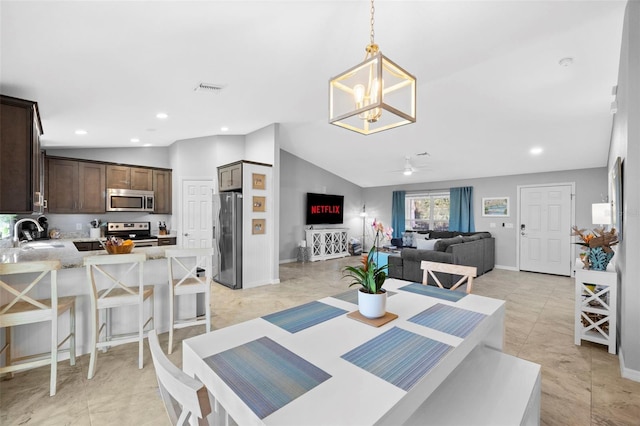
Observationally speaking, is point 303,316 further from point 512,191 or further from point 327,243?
point 512,191

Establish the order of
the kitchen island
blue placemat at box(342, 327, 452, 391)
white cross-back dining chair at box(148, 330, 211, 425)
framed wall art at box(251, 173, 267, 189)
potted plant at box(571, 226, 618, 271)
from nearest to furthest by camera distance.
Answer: white cross-back dining chair at box(148, 330, 211, 425)
blue placemat at box(342, 327, 452, 391)
the kitchen island
potted plant at box(571, 226, 618, 271)
framed wall art at box(251, 173, 267, 189)

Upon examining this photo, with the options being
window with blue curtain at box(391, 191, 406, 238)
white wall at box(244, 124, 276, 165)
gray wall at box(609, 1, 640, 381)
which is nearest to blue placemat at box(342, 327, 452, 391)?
gray wall at box(609, 1, 640, 381)

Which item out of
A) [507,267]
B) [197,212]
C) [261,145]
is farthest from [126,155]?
[507,267]

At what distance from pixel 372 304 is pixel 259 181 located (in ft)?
13.1

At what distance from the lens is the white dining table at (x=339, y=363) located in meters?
0.86

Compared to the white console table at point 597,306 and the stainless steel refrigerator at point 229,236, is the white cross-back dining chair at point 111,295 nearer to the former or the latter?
the stainless steel refrigerator at point 229,236

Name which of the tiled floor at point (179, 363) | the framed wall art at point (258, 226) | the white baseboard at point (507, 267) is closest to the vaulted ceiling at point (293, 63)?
the framed wall art at point (258, 226)

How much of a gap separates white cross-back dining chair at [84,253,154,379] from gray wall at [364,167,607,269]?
23.7 ft

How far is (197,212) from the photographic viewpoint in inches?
231

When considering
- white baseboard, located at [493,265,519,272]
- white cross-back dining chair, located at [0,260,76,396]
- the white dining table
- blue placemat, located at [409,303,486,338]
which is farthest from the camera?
white baseboard, located at [493,265,519,272]

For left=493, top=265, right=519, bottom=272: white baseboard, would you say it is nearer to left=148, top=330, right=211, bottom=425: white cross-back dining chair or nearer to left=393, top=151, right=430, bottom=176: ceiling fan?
left=393, top=151, right=430, bottom=176: ceiling fan

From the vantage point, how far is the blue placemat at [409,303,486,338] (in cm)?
142

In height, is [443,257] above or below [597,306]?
above

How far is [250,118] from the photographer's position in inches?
189
